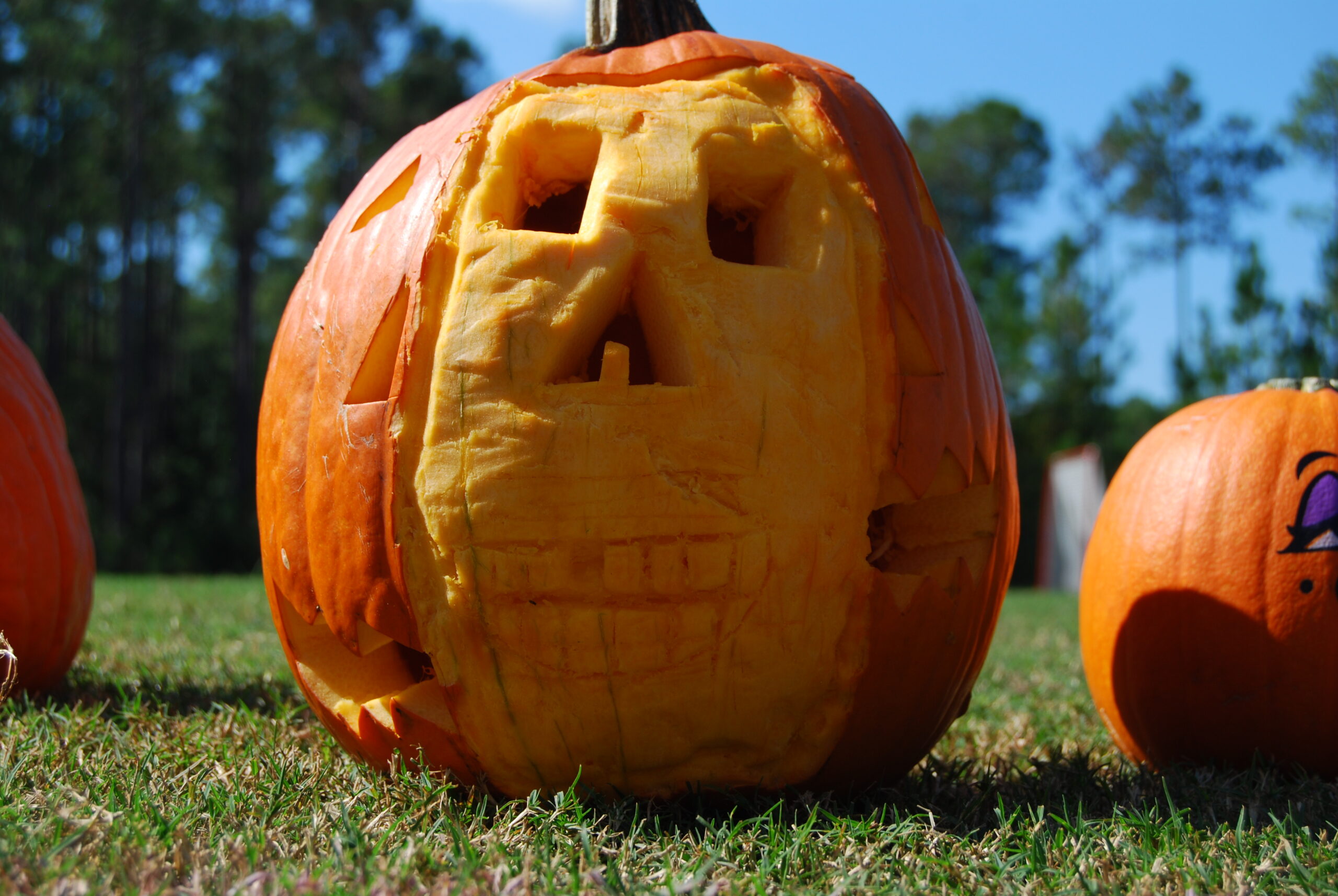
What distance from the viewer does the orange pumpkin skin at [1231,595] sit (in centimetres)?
225

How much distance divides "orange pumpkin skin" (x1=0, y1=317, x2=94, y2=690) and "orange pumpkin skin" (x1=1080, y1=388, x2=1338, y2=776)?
2.59m

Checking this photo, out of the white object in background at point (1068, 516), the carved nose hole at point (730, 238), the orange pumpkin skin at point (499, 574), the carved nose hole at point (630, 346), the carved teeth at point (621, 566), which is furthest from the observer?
the white object in background at point (1068, 516)

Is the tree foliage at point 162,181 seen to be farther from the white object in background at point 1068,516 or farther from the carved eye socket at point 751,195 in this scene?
the carved eye socket at point 751,195

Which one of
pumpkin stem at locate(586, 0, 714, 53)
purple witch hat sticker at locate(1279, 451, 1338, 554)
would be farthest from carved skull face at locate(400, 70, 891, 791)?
purple witch hat sticker at locate(1279, 451, 1338, 554)

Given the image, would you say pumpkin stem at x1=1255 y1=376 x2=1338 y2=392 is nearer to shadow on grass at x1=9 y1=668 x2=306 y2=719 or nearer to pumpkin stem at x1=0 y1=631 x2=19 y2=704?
shadow on grass at x1=9 y1=668 x2=306 y2=719

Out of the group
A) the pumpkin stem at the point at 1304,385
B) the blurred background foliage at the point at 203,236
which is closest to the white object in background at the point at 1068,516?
the blurred background foliage at the point at 203,236

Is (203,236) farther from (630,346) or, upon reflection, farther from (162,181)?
(630,346)

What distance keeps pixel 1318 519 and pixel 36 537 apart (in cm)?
298

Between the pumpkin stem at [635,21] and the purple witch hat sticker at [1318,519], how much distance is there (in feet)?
5.51

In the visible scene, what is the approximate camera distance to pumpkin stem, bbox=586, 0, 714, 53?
7.30 ft

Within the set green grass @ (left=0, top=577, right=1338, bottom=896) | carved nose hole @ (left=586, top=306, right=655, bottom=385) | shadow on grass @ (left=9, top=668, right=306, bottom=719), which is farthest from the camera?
shadow on grass @ (left=9, top=668, right=306, bottom=719)

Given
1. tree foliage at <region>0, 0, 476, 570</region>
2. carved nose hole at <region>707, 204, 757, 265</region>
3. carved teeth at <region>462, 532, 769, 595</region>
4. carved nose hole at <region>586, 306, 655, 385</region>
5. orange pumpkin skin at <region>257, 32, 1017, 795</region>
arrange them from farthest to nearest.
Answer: tree foliage at <region>0, 0, 476, 570</region>
carved nose hole at <region>707, 204, 757, 265</region>
carved nose hole at <region>586, 306, 655, 385</region>
orange pumpkin skin at <region>257, 32, 1017, 795</region>
carved teeth at <region>462, 532, 769, 595</region>

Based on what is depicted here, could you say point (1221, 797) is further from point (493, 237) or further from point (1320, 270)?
point (1320, 270)

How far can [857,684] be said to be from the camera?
1.83 m
